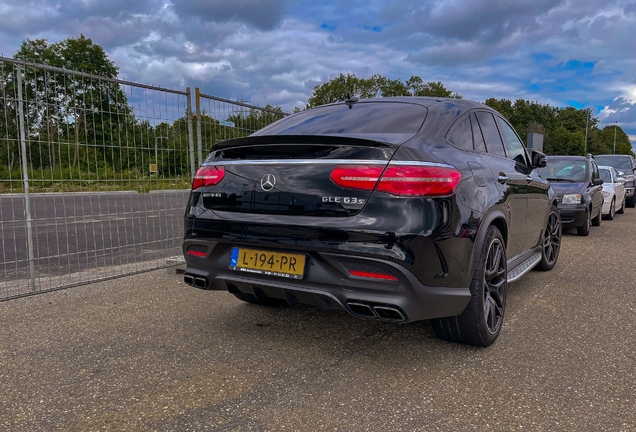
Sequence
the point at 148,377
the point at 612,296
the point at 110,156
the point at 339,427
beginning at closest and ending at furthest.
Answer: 1. the point at 339,427
2. the point at 148,377
3. the point at 612,296
4. the point at 110,156

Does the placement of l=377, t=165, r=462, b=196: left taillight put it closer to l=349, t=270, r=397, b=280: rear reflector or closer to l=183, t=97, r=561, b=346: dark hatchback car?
l=183, t=97, r=561, b=346: dark hatchback car

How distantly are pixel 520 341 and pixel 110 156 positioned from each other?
4.27 meters

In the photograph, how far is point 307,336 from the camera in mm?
3496

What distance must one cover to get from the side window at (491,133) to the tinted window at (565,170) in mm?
6337

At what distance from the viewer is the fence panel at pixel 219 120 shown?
19.9 ft

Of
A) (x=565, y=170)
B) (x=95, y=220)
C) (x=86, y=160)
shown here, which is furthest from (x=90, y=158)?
(x=565, y=170)

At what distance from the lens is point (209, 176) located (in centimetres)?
327

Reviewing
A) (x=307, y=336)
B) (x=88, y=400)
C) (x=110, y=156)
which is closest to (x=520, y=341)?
(x=307, y=336)

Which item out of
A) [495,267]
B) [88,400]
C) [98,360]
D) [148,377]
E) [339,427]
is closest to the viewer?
[339,427]

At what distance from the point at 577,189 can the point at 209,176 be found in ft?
26.7

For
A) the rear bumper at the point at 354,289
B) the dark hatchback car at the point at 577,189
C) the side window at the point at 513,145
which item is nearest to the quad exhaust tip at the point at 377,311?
the rear bumper at the point at 354,289

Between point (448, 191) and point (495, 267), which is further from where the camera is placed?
point (495, 267)

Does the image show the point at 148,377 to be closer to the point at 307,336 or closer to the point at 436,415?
the point at 307,336

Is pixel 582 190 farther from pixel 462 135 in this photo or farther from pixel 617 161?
pixel 617 161
